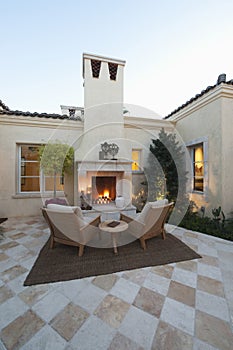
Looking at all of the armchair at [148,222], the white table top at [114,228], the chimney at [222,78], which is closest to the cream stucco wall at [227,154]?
the chimney at [222,78]

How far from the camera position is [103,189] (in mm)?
5621

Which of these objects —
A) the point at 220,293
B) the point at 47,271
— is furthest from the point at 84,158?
the point at 220,293

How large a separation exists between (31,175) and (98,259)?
14.1 ft

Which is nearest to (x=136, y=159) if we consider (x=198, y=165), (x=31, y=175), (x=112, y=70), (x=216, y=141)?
(x=198, y=165)

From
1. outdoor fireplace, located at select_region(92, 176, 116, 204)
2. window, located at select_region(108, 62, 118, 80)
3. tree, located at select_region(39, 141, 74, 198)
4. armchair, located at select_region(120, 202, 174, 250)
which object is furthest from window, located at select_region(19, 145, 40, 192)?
armchair, located at select_region(120, 202, 174, 250)

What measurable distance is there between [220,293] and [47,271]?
2.35 m

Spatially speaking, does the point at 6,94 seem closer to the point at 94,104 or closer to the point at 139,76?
the point at 94,104

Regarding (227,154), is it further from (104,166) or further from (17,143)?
(17,143)

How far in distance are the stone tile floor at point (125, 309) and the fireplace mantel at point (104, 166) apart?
2.94 metres

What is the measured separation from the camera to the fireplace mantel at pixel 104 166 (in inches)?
192

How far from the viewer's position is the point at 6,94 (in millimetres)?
5598

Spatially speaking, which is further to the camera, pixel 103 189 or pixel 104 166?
pixel 103 189

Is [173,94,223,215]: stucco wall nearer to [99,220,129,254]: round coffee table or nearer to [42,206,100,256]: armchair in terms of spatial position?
[99,220,129,254]: round coffee table

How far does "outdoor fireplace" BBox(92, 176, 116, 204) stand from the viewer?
5445 mm
